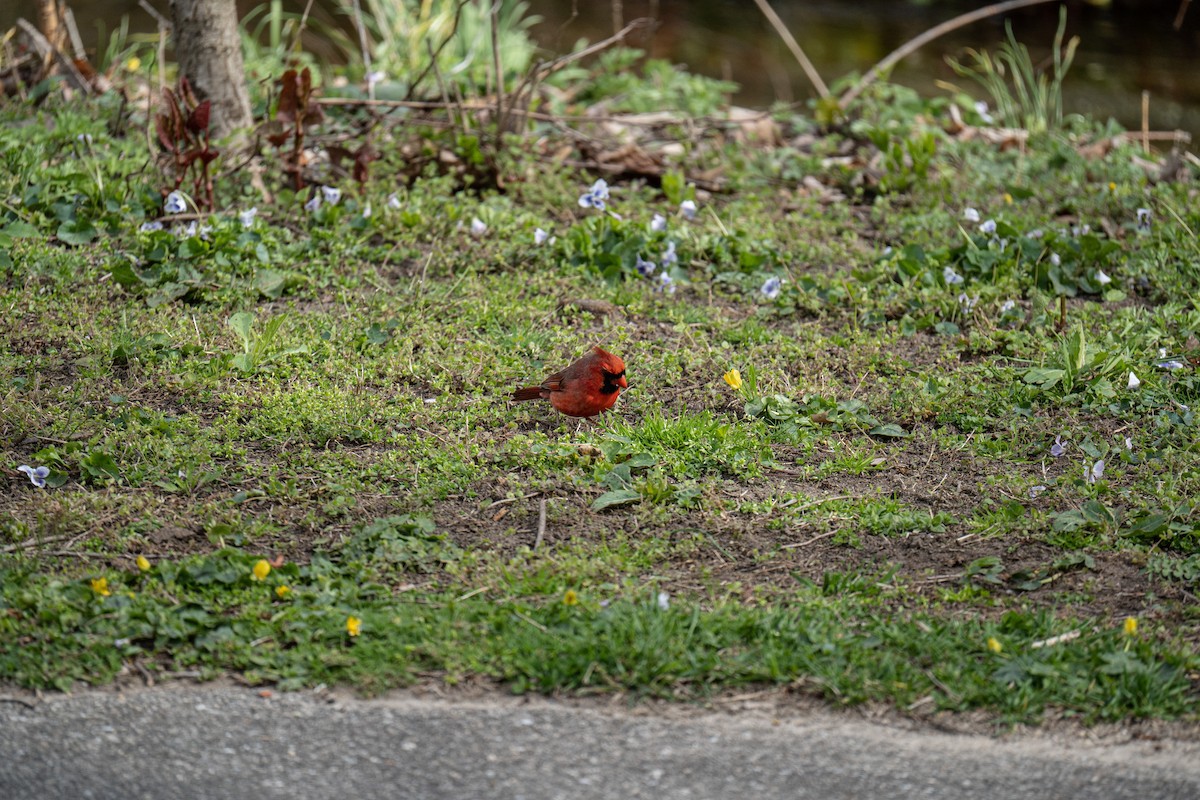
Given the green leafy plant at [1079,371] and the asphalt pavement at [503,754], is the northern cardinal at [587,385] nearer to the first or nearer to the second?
the asphalt pavement at [503,754]

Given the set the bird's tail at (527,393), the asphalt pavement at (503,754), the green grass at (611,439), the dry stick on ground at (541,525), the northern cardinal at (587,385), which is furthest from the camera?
the bird's tail at (527,393)

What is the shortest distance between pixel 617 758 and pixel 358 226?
3.46m

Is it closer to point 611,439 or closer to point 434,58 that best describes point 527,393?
point 611,439

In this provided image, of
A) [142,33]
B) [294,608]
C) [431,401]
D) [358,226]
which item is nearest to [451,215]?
[358,226]

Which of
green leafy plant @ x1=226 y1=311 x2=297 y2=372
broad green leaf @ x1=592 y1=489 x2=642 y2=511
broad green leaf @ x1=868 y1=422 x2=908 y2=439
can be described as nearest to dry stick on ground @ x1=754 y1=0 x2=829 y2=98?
broad green leaf @ x1=868 y1=422 x2=908 y2=439

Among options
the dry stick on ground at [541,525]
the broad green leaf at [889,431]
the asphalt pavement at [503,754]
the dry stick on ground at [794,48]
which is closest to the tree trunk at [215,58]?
the dry stick on ground at [794,48]

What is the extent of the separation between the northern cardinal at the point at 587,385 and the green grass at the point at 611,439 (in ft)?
0.34

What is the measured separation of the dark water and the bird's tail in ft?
16.3

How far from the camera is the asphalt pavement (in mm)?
2611

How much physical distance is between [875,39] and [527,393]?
8.01 m

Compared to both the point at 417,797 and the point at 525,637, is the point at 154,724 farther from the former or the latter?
the point at 525,637

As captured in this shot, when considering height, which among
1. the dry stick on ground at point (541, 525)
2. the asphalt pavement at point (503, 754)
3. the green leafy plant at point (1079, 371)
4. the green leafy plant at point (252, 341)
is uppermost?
the green leafy plant at point (252, 341)

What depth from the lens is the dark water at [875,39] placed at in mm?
9211

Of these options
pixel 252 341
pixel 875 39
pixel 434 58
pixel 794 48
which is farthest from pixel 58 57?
pixel 875 39
